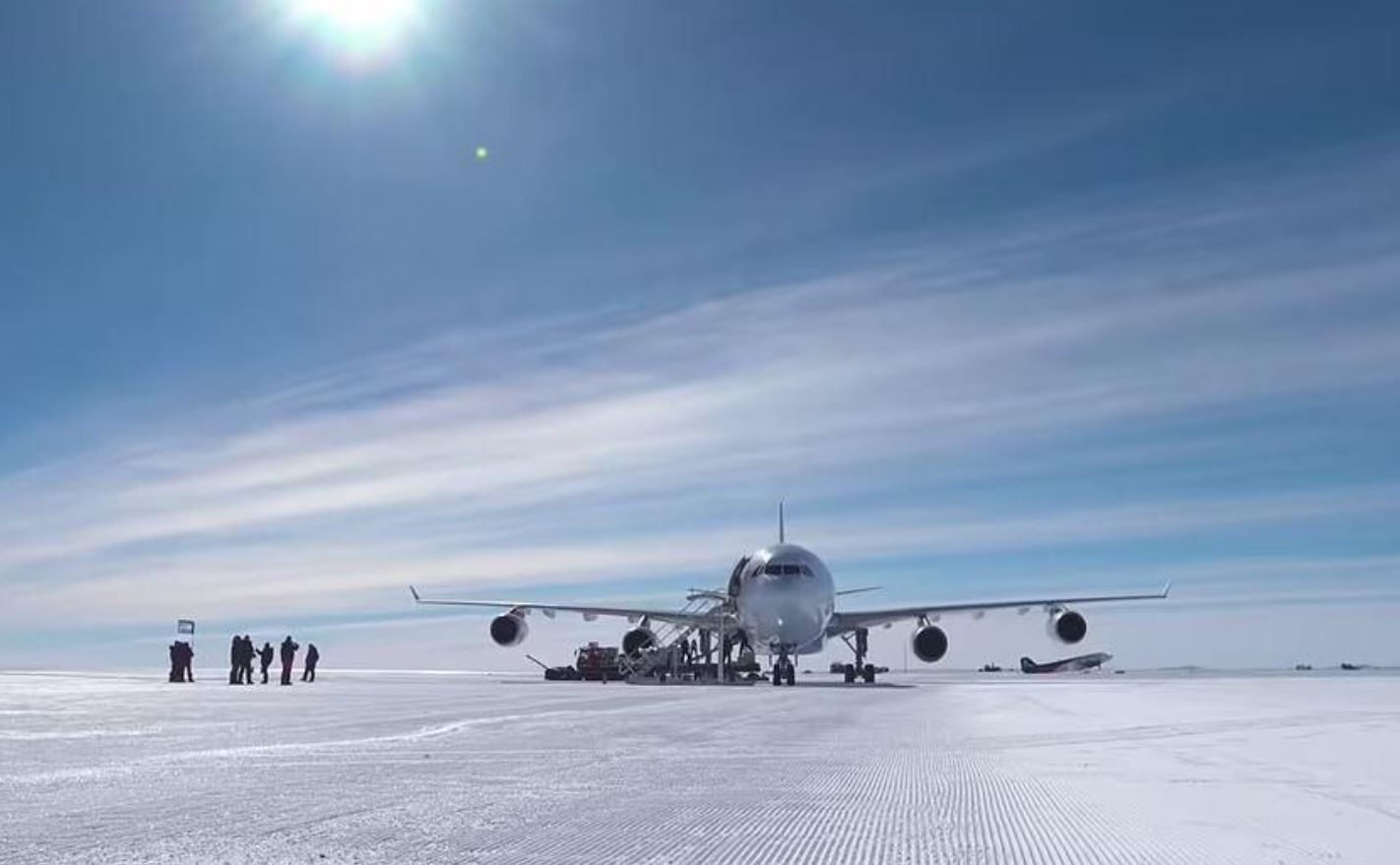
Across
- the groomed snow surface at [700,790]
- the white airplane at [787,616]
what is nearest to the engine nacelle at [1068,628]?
the white airplane at [787,616]

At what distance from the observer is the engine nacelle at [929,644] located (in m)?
46.2

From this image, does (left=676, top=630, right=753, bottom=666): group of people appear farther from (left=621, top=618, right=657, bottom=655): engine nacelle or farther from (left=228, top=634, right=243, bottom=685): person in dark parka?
(left=228, top=634, right=243, bottom=685): person in dark parka

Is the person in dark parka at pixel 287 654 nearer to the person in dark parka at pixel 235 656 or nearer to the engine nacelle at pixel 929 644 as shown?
the person in dark parka at pixel 235 656

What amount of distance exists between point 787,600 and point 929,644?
7.93m

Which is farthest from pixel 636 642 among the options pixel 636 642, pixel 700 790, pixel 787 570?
pixel 700 790

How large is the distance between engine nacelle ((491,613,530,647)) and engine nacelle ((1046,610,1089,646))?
2038 centimetres

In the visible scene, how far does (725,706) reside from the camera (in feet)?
71.6

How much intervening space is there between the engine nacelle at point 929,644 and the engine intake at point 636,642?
11059 mm

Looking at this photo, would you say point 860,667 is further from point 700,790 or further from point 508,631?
point 700,790

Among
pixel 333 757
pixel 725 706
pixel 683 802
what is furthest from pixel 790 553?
pixel 683 802

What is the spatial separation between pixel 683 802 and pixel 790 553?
35942mm

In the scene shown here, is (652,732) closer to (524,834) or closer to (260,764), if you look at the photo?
(260,764)

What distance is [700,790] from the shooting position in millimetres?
8500

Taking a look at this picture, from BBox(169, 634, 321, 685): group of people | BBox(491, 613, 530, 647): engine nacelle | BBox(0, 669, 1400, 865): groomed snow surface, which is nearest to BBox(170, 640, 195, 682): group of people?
BBox(169, 634, 321, 685): group of people
